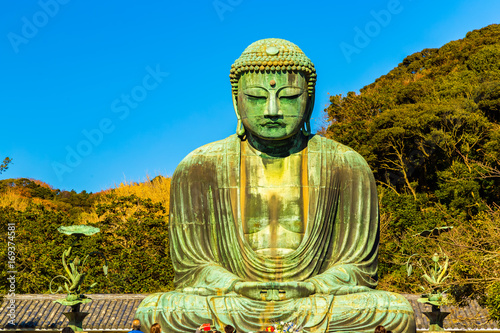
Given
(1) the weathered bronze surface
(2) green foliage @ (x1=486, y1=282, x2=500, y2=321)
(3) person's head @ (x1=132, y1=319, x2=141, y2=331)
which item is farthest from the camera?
(2) green foliage @ (x1=486, y1=282, x2=500, y2=321)

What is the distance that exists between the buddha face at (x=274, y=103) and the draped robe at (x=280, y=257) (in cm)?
54

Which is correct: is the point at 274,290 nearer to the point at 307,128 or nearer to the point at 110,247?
the point at 307,128

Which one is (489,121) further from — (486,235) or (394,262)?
(486,235)

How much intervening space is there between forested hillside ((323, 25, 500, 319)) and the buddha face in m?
15.5

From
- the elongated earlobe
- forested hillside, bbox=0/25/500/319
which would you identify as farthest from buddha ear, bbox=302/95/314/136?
forested hillside, bbox=0/25/500/319

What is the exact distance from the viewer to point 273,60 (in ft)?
37.3

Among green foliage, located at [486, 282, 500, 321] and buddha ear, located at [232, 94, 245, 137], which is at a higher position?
buddha ear, located at [232, 94, 245, 137]

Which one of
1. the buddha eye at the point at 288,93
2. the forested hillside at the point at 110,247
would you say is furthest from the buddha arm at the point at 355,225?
the forested hillside at the point at 110,247

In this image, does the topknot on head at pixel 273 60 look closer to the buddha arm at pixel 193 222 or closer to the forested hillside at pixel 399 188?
the buddha arm at pixel 193 222

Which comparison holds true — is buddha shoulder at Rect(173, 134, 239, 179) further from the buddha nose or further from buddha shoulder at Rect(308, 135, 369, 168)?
buddha shoulder at Rect(308, 135, 369, 168)

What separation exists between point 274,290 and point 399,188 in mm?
24609

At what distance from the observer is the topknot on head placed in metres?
11.4

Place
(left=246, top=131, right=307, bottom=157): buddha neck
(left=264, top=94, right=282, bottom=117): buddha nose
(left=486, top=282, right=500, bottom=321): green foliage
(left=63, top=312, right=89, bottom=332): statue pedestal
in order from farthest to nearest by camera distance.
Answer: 1. (left=486, top=282, right=500, bottom=321): green foliage
2. (left=246, top=131, right=307, bottom=157): buddha neck
3. (left=264, top=94, right=282, bottom=117): buddha nose
4. (left=63, top=312, right=89, bottom=332): statue pedestal

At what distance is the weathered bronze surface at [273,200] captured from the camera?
11.0m
